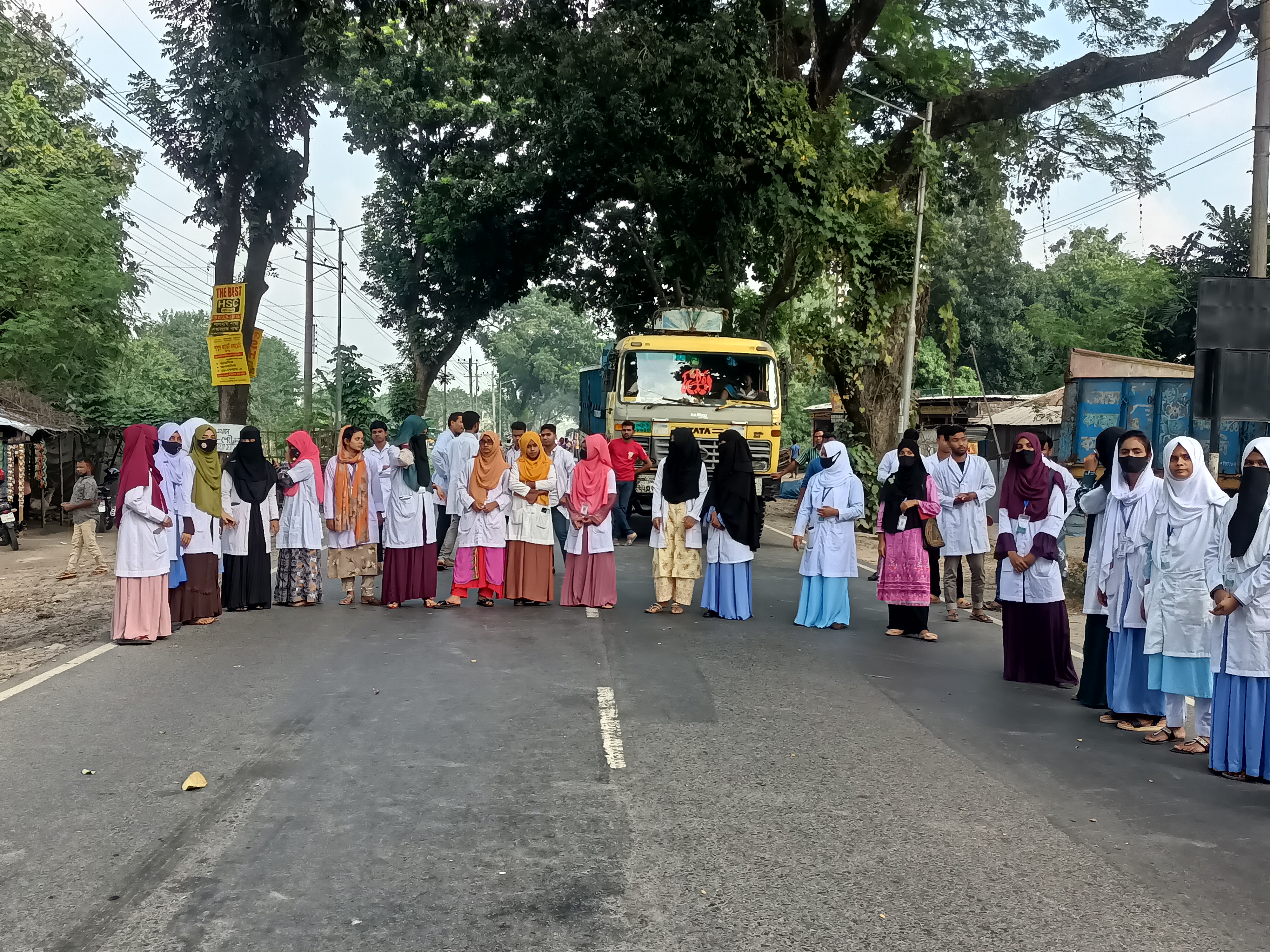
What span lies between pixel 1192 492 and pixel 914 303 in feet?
57.4

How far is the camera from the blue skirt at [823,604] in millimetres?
10664

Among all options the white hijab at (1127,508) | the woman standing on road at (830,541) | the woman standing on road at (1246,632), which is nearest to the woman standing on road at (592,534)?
the woman standing on road at (830,541)

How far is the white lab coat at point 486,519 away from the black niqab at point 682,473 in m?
1.59

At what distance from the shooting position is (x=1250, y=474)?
5855 millimetres

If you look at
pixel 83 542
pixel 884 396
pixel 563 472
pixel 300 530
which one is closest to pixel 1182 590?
pixel 563 472

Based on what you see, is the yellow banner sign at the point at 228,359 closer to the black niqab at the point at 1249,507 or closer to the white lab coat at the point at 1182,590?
the white lab coat at the point at 1182,590

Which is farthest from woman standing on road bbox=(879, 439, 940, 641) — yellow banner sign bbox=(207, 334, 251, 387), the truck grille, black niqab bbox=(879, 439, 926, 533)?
yellow banner sign bbox=(207, 334, 251, 387)

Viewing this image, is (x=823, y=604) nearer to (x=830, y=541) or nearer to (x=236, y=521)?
(x=830, y=541)

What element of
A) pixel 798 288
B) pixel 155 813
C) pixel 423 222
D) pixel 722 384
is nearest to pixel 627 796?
pixel 155 813

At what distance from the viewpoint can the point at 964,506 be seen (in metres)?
11.9

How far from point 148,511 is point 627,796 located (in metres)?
5.76

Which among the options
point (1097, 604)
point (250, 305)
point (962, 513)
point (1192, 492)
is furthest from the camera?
point (250, 305)

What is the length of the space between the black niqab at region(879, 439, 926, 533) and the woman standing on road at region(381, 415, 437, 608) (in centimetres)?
440

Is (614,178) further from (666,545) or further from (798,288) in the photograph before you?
(666,545)
